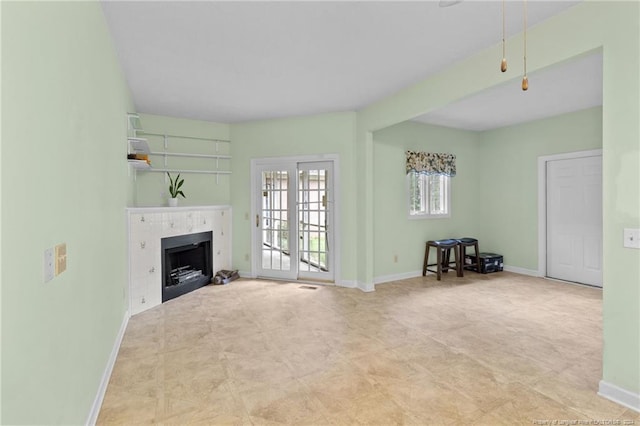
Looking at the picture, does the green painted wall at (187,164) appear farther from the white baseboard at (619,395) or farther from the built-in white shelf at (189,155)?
the white baseboard at (619,395)

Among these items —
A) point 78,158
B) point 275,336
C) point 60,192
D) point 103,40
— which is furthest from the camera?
point 275,336

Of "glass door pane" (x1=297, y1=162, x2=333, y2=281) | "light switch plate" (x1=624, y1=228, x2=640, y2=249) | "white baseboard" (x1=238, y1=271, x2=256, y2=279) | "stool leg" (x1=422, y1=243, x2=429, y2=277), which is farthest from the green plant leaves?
"light switch plate" (x1=624, y1=228, x2=640, y2=249)

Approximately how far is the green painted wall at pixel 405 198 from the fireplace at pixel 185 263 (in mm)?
2520

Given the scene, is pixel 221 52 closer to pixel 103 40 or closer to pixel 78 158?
pixel 103 40

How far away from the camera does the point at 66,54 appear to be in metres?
1.52

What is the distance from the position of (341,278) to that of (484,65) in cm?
317

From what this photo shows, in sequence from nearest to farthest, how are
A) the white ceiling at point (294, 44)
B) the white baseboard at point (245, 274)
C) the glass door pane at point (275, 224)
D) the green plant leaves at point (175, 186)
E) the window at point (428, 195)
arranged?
the white ceiling at point (294, 44) < the green plant leaves at point (175, 186) < the glass door pane at point (275, 224) < the white baseboard at point (245, 274) < the window at point (428, 195)

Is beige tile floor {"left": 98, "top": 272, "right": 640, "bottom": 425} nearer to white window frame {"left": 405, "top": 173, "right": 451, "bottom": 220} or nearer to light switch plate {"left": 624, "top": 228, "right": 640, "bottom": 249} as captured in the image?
light switch plate {"left": 624, "top": 228, "right": 640, "bottom": 249}

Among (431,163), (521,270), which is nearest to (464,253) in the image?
(521,270)

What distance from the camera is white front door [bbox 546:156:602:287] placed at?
4.62m

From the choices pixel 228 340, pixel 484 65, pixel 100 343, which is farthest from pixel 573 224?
pixel 100 343

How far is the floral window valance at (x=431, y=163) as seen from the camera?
532 centimetres

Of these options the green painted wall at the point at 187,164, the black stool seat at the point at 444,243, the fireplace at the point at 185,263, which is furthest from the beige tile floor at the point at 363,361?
the green painted wall at the point at 187,164

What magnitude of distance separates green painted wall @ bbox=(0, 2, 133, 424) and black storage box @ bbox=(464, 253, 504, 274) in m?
5.24
